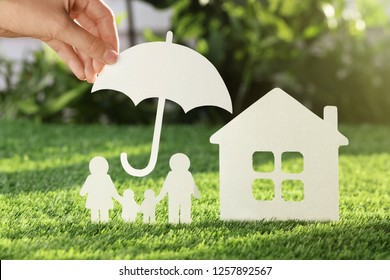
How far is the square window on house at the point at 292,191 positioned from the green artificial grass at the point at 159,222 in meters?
0.15

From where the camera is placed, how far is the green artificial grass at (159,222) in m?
1.73

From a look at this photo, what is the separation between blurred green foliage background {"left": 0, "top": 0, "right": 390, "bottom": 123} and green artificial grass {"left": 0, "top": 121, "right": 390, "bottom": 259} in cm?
125

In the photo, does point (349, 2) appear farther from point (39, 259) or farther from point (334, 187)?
point (39, 259)

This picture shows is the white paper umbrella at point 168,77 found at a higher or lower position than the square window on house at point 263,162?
higher

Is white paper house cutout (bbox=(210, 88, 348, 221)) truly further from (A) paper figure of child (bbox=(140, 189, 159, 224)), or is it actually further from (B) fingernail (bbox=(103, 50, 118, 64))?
(B) fingernail (bbox=(103, 50, 118, 64))

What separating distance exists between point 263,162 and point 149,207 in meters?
1.26

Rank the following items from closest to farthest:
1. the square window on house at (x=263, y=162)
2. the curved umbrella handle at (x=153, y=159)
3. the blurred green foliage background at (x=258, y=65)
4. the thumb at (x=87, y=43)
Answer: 1. the thumb at (x=87, y=43)
2. the curved umbrella handle at (x=153, y=159)
3. the square window on house at (x=263, y=162)
4. the blurred green foliage background at (x=258, y=65)

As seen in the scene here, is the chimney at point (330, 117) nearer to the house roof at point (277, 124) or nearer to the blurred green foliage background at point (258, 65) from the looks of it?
the house roof at point (277, 124)

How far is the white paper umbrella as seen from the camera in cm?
198

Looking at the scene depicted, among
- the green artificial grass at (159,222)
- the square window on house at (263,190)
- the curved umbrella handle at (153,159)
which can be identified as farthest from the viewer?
the square window on house at (263,190)

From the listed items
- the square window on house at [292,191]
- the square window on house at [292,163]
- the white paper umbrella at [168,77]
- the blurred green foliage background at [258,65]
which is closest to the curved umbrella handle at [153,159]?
the white paper umbrella at [168,77]

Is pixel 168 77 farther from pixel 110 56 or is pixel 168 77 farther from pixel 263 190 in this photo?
pixel 263 190

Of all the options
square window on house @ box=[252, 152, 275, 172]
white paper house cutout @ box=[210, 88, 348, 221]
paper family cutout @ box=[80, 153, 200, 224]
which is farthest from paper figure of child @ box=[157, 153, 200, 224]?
square window on house @ box=[252, 152, 275, 172]
